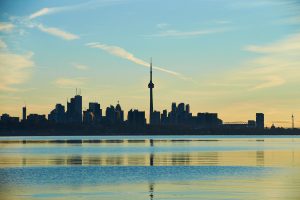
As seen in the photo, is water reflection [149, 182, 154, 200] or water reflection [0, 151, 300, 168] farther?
water reflection [0, 151, 300, 168]

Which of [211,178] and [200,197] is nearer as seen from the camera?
[200,197]

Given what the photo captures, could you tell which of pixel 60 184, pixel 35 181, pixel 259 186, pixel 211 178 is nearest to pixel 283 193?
pixel 259 186

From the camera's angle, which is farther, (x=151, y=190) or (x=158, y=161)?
(x=158, y=161)

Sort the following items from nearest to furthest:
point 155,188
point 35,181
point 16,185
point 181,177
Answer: point 155,188, point 16,185, point 35,181, point 181,177

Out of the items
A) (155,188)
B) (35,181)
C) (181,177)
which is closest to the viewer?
(155,188)

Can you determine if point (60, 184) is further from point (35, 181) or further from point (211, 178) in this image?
point (211, 178)

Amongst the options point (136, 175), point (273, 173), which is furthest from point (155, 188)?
point (273, 173)

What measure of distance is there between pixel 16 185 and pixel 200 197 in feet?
61.8

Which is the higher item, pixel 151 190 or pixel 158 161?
pixel 158 161

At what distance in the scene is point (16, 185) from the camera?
56.1 metres

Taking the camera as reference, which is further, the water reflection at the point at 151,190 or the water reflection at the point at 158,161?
the water reflection at the point at 158,161

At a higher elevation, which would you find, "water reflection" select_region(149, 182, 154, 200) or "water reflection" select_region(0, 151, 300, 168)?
"water reflection" select_region(0, 151, 300, 168)

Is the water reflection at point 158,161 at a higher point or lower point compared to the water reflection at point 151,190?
higher

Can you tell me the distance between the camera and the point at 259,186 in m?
53.2
